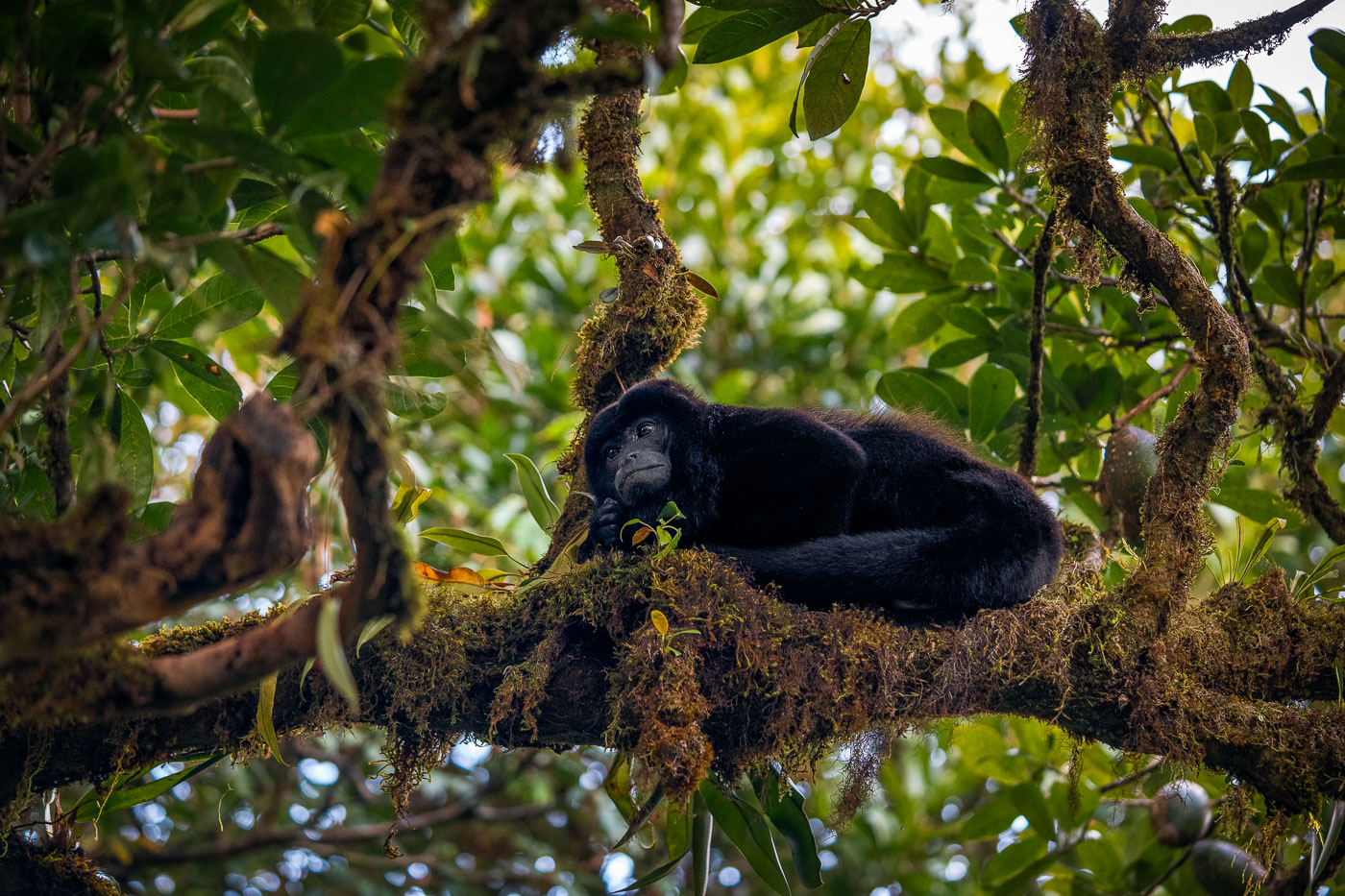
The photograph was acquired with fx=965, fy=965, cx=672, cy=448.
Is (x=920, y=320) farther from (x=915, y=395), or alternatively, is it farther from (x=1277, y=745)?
(x=1277, y=745)

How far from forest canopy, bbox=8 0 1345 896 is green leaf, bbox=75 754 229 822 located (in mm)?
34

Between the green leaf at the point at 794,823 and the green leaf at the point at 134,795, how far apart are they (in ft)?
5.69

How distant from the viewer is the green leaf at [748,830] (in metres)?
3.07

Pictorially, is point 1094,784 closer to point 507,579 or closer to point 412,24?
point 507,579

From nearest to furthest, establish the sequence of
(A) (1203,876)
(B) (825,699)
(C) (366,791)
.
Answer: (B) (825,699) → (A) (1203,876) → (C) (366,791)

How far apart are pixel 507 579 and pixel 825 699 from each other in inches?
64.0

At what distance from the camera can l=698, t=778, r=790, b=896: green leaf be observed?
3068mm

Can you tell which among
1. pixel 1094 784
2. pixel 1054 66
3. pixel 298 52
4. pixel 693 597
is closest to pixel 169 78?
pixel 298 52

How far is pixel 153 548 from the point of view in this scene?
161cm

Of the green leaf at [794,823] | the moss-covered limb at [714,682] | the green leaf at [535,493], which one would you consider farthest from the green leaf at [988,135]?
the green leaf at [794,823]

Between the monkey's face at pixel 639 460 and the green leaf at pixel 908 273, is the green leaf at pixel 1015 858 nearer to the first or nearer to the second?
the monkey's face at pixel 639 460

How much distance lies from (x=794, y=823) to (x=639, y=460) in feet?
4.81

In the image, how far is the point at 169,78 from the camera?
191 centimetres

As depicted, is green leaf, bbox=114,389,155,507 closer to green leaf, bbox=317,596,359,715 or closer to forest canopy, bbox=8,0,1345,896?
forest canopy, bbox=8,0,1345,896
